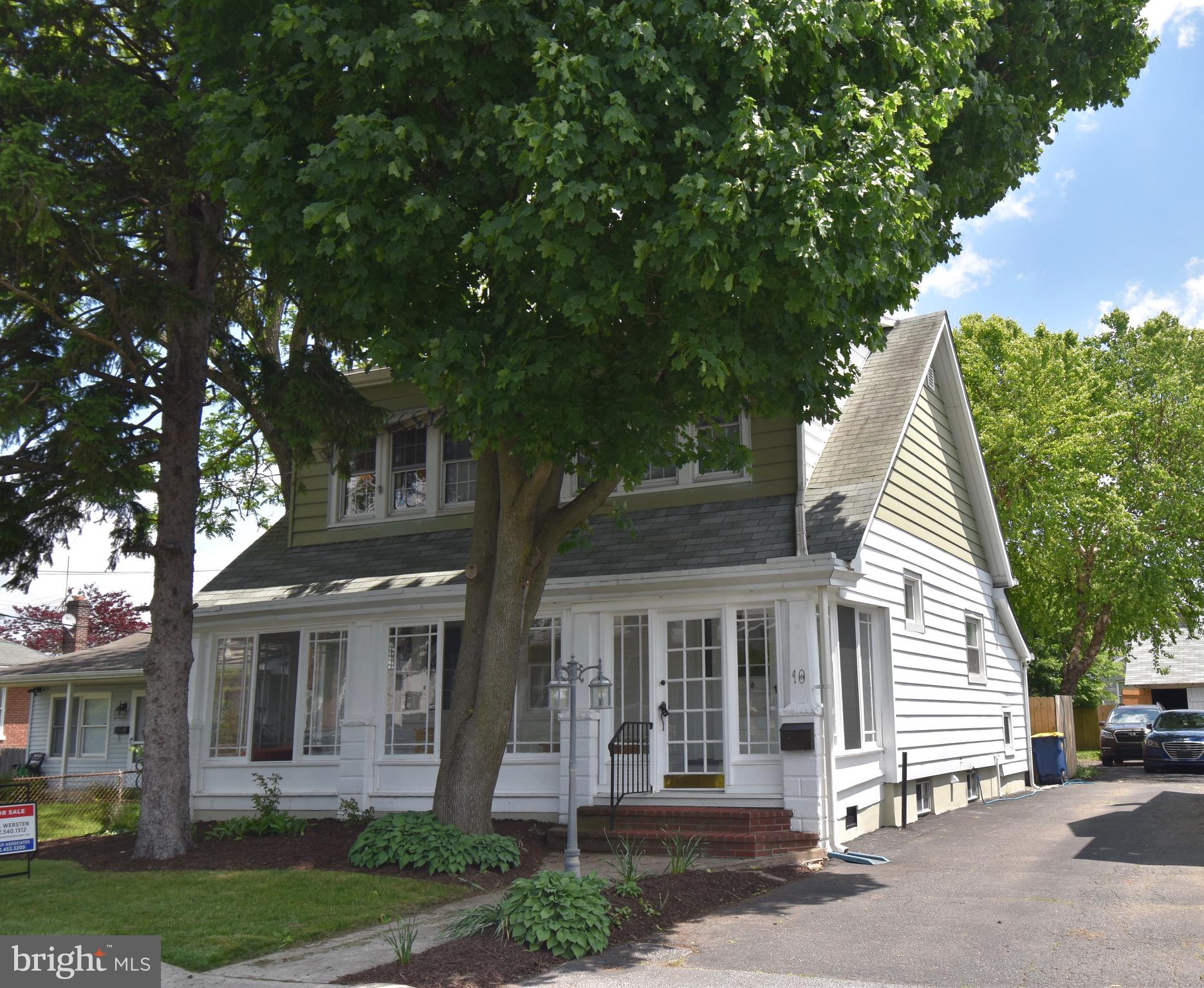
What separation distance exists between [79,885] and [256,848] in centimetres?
213

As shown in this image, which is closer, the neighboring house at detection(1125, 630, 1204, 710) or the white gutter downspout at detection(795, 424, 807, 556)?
the white gutter downspout at detection(795, 424, 807, 556)

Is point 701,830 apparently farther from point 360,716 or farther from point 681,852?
point 360,716

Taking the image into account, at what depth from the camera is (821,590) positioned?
1193 cm

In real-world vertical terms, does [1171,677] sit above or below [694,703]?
above

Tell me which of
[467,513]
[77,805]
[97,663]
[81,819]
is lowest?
[81,819]

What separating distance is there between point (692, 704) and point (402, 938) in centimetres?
584

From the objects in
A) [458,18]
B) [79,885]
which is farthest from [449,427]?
[79,885]

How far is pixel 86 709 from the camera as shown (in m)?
28.4

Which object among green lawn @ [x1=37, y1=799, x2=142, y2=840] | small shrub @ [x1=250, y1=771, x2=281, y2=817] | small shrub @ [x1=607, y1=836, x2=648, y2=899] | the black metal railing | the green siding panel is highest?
the green siding panel

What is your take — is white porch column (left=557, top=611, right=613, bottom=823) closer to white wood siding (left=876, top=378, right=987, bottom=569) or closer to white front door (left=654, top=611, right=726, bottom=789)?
white front door (left=654, top=611, right=726, bottom=789)

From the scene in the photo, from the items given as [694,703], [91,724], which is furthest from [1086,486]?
[91,724]

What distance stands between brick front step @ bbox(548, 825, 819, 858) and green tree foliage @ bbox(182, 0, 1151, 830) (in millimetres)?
1702

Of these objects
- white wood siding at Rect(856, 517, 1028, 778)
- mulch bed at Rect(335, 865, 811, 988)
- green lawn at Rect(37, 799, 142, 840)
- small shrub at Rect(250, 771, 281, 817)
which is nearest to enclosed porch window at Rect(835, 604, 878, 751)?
white wood siding at Rect(856, 517, 1028, 778)

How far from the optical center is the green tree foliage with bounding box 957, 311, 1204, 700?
84.6 feet
